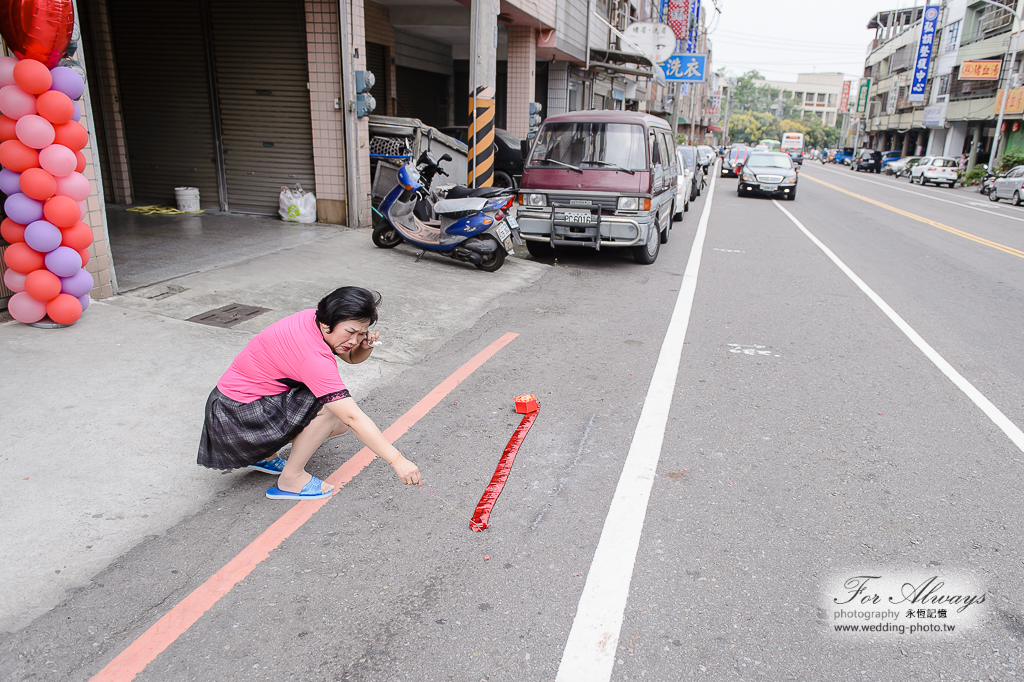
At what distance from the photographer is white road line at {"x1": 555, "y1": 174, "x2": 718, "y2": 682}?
8.16ft

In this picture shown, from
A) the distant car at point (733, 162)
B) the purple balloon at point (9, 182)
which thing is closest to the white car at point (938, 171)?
the distant car at point (733, 162)

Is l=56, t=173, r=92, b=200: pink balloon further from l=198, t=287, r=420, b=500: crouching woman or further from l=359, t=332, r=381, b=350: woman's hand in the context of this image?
l=359, t=332, r=381, b=350: woman's hand

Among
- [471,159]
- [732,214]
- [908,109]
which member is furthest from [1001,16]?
[471,159]

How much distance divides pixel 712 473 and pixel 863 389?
6.84 ft

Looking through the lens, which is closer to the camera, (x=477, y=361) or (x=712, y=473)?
(x=712, y=473)

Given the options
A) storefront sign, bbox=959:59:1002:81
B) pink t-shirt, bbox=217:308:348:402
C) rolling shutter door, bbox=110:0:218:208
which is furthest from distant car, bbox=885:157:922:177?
pink t-shirt, bbox=217:308:348:402

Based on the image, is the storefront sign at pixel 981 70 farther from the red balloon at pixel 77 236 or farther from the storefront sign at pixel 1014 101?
the red balloon at pixel 77 236

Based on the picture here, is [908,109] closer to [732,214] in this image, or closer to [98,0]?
[732,214]

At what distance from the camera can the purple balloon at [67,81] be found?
5.25m

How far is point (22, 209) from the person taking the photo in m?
5.16

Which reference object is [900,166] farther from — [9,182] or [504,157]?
[9,182]

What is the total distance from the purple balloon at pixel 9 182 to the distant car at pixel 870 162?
59602 mm

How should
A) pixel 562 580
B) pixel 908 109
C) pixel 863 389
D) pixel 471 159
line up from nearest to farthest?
pixel 562 580
pixel 863 389
pixel 471 159
pixel 908 109

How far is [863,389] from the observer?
5.21 meters
